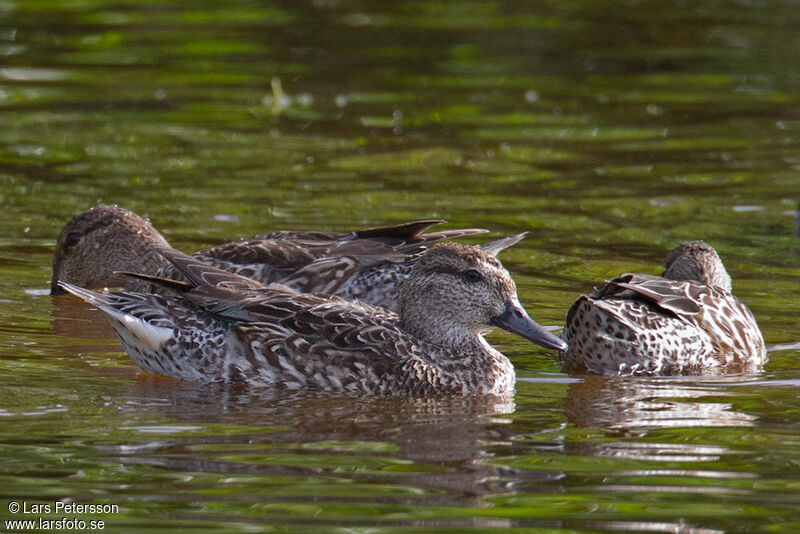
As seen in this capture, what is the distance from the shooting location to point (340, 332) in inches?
318

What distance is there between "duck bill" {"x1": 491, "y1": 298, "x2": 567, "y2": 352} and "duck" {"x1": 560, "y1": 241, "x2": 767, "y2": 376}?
46 centimetres

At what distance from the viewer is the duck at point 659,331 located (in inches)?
337

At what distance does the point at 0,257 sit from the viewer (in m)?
11.3

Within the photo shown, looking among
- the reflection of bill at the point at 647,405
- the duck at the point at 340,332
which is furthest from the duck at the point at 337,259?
the reflection of bill at the point at 647,405

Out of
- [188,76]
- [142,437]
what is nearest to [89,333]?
[142,437]

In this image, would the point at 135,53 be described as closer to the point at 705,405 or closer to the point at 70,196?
the point at 70,196

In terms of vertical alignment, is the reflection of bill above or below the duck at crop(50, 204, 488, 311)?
below

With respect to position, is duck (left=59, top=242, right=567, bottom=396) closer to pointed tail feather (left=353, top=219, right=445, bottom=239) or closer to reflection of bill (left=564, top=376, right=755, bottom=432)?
reflection of bill (left=564, top=376, right=755, bottom=432)

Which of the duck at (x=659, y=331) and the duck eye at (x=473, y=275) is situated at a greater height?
the duck eye at (x=473, y=275)

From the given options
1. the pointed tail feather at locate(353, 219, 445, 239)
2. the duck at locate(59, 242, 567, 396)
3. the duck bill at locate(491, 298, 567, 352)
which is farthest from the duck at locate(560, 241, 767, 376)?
the pointed tail feather at locate(353, 219, 445, 239)

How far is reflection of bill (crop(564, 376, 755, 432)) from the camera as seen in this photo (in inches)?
291

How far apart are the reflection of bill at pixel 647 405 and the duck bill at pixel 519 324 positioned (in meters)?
0.35

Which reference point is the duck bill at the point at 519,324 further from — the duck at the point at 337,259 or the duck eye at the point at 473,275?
the duck at the point at 337,259

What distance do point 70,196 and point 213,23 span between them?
7.92 m
